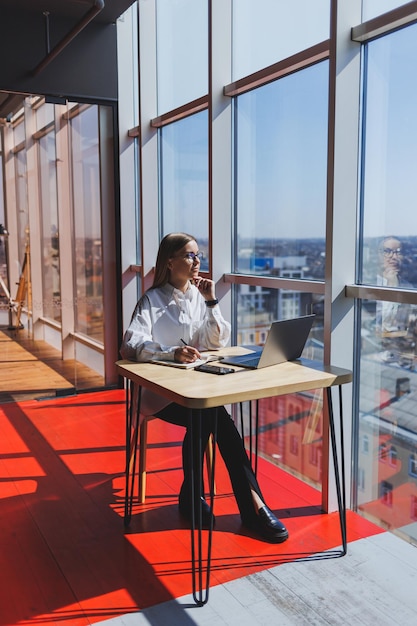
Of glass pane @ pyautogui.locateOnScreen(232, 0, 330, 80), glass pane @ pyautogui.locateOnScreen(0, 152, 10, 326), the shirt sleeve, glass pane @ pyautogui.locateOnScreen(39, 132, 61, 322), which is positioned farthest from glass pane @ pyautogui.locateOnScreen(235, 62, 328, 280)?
glass pane @ pyautogui.locateOnScreen(0, 152, 10, 326)

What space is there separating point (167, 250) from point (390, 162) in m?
1.11

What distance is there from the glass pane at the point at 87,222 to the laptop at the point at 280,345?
2944mm

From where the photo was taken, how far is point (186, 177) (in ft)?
15.6

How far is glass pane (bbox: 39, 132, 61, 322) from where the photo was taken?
525 cm

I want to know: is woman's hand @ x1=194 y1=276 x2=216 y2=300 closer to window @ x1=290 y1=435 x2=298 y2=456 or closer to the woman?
the woman

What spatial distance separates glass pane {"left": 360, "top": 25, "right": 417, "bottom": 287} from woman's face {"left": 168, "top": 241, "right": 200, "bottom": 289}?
826 mm

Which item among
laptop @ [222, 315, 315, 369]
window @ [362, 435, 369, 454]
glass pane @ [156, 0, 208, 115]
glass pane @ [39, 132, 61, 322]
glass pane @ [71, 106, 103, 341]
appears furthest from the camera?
glass pane @ [71, 106, 103, 341]

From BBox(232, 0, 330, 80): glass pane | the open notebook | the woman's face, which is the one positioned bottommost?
the open notebook

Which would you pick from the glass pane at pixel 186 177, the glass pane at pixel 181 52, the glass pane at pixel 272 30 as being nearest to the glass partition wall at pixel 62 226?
the glass pane at pixel 186 177

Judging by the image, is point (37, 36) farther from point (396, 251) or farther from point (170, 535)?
point (170, 535)

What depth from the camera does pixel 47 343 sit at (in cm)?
535

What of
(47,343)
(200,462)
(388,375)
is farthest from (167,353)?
(47,343)

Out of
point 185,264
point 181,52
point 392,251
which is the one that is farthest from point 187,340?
point 181,52

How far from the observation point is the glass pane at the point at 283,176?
3.27 meters
